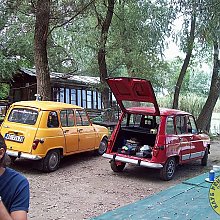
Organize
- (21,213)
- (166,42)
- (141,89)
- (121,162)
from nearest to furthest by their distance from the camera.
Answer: (21,213), (141,89), (121,162), (166,42)

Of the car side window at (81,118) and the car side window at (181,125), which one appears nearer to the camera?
the car side window at (181,125)

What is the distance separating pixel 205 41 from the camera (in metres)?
14.7

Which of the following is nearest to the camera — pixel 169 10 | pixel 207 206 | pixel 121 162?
pixel 207 206

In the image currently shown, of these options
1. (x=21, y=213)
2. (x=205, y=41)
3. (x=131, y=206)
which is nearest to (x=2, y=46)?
(x=205, y=41)

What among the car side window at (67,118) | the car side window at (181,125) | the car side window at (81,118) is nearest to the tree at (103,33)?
the car side window at (81,118)

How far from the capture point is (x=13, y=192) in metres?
2.16

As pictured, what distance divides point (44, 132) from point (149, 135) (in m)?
2.58

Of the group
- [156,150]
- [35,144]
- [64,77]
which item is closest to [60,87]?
[64,77]

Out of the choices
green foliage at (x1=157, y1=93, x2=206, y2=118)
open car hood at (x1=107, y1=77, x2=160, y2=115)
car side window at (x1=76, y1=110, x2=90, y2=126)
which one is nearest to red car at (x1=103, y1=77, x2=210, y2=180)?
open car hood at (x1=107, y1=77, x2=160, y2=115)

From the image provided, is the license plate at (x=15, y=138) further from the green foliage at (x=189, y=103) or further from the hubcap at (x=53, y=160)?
the green foliage at (x=189, y=103)

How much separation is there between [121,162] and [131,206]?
4483 millimetres

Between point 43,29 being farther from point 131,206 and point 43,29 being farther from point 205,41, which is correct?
point 131,206

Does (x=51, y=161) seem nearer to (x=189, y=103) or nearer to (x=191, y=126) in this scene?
(x=191, y=126)

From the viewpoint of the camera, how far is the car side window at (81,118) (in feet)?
31.9
